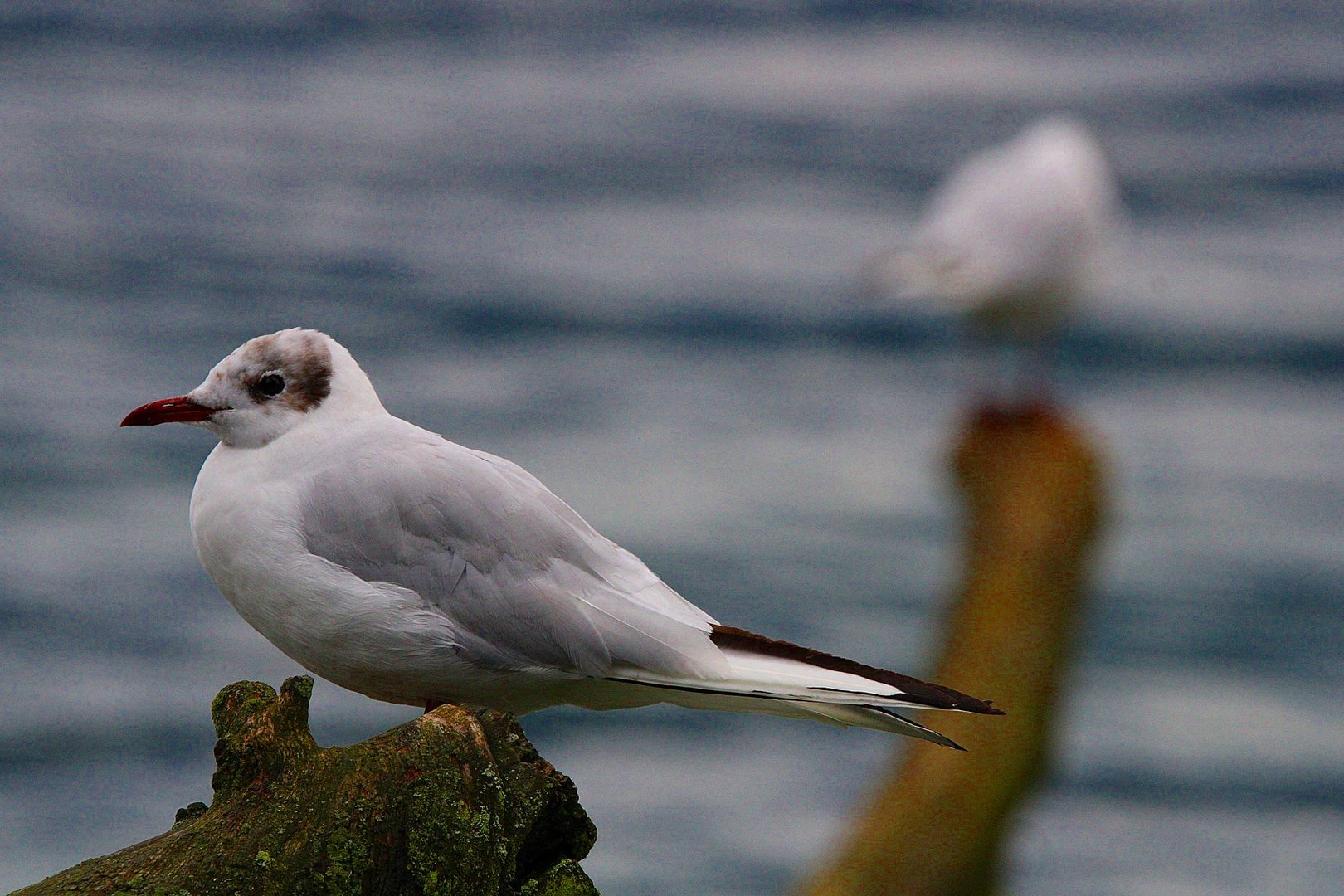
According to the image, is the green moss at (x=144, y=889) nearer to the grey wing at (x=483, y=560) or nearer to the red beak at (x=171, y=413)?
the grey wing at (x=483, y=560)

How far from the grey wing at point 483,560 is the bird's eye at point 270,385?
212 millimetres

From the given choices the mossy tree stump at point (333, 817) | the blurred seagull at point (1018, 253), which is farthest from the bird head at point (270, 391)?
the blurred seagull at point (1018, 253)

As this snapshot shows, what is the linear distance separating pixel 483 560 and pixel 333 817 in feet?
2.96

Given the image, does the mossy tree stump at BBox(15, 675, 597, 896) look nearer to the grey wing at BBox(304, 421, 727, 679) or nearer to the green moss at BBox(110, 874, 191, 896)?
the green moss at BBox(110, 874, 191, 896)

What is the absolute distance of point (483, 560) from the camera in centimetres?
413

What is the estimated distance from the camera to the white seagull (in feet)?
33.9

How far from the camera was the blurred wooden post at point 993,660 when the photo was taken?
661cm

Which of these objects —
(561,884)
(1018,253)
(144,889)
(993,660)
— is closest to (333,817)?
(144,889)

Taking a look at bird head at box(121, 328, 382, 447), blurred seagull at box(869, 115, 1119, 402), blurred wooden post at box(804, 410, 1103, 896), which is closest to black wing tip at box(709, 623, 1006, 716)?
bird head at box(121, 328, 382, 447)

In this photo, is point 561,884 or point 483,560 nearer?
point 561,884

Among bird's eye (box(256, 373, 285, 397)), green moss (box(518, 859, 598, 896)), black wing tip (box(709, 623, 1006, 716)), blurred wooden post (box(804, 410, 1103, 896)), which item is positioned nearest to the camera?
black wing tip (box(709, 623, 1006, 716))

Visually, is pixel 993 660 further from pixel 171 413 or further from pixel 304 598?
pixel 171 413

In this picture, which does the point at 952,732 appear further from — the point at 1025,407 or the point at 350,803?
the point at 350,803

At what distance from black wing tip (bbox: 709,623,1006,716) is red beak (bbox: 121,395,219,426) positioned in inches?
49.9
